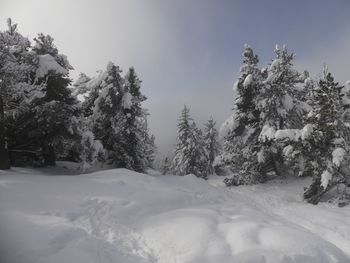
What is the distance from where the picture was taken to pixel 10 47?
17719 mm

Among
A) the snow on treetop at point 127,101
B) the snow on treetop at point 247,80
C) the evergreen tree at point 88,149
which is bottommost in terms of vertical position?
the evergreen tree at point 88,149

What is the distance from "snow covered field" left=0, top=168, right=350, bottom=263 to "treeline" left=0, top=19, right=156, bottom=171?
232 inches

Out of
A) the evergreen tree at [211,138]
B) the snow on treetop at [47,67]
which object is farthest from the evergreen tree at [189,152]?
the snow on treetop at [47,67]

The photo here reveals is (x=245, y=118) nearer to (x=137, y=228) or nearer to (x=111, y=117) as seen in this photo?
(x=111, y=117)

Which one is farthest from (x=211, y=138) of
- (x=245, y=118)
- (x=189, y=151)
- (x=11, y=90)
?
(x=11, y=90)

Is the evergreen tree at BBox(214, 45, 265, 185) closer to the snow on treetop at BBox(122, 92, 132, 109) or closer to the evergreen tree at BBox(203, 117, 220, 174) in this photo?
the snow on treetop at BBox(122, 92, 132, 109)

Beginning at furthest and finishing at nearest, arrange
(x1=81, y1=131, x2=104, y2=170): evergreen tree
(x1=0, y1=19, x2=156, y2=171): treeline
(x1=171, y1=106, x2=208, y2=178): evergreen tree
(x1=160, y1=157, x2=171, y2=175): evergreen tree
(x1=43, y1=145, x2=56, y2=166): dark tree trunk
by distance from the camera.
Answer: (x1=160, y1=157, x2=171, y2=175): evergreen tree, (x1=171, y1=106, x2=208, y2=178): evergreen tree, (x1=43, y1=145, x2=56, y2=166): dark tree trunk, (x1=81, y1=131, x2=104, y2=170): evergreen tree, (x1=0, y1=19, x2=156, y2=171): treeline

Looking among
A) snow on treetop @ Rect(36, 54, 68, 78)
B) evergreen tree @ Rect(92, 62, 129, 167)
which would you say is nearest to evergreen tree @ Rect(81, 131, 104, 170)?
snow on treetop @ Rect(36, 54, 68, 78)

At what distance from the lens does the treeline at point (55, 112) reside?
1748 centimetres

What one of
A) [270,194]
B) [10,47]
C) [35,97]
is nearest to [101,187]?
[35,97]

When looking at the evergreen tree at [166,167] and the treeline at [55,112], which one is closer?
the treeline at [55,112]

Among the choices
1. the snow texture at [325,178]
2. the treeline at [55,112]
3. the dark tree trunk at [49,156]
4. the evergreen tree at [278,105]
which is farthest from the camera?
the evergreen tree at [278,105]

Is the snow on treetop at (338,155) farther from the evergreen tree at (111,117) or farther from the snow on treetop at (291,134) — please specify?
the evergreen tree at (111,117)

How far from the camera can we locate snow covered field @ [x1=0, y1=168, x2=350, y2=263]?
8117 mm
